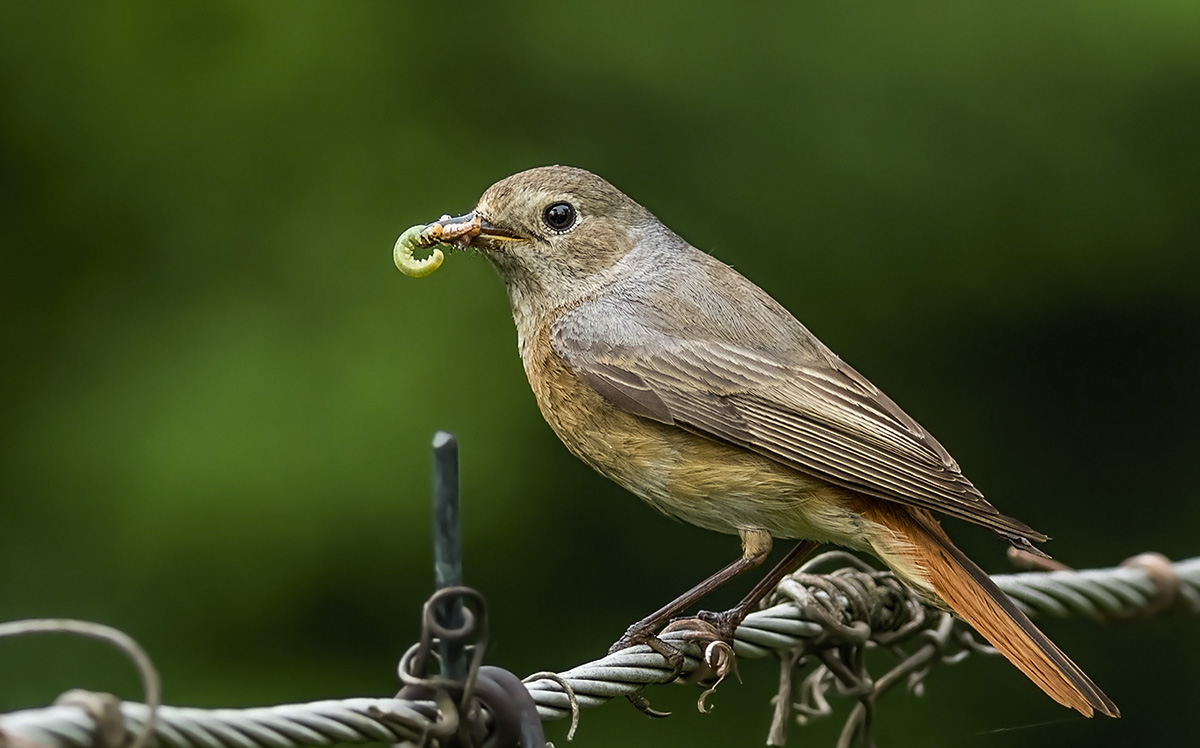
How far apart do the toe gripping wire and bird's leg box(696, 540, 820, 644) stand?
3.70 feet

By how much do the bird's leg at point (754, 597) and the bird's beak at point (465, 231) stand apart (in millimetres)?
1087

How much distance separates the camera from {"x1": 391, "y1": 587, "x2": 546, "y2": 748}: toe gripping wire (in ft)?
5.43

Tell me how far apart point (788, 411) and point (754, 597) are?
19.3 inches

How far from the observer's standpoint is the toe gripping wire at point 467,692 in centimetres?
165

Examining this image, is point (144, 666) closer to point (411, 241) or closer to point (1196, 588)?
point (411, 241)

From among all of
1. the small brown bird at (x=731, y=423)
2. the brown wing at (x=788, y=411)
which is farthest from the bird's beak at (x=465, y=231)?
the brown wing at (x=788, y=411)

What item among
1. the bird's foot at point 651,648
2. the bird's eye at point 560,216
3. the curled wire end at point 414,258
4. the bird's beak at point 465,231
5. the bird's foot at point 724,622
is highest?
the bird's eye at point 560,216

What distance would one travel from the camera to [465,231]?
3479mm

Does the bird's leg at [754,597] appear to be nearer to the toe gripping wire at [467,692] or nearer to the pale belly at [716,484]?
the pale belly at [716,484]

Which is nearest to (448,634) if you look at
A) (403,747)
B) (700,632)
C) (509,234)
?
(403,747)

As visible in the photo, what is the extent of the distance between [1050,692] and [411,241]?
6.06 ft

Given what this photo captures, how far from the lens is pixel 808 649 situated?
9.85ft

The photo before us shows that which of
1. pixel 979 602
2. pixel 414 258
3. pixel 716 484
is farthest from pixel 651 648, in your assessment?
pixel 414 258

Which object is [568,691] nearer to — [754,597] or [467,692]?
[467,692]
